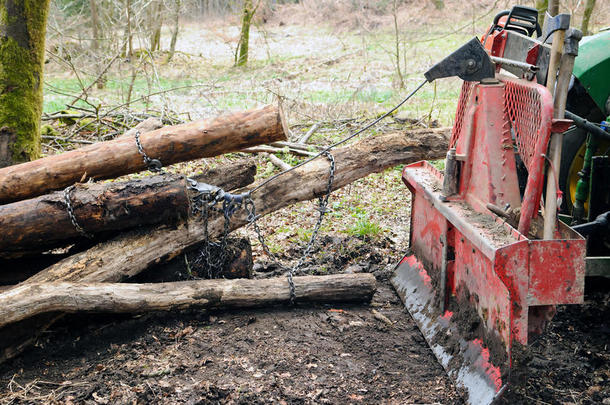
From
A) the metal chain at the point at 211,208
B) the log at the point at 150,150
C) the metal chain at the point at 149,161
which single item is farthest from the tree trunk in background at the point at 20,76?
the metal chain at the point at 211,208

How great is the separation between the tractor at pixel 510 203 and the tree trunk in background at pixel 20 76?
12.9 feet

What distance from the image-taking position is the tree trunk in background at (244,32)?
19.3 meters

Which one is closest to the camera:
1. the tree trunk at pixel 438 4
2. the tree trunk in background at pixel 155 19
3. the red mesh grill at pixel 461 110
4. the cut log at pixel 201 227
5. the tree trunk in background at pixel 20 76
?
the cut log at pixel 201 227

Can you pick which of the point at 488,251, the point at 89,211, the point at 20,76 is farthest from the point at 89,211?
the point at 488,251

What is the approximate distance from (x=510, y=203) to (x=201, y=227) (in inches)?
89.3

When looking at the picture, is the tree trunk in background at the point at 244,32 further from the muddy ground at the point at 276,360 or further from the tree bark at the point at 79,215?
the muddy ground at the point at 276,360

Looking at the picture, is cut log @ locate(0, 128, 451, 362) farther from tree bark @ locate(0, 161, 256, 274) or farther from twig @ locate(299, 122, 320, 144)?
twig @ locate(299, 122, 320, 144)

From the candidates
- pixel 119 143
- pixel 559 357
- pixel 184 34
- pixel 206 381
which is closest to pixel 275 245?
pixel 119 143

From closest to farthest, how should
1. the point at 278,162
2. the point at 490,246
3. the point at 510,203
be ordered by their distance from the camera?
the point at 490,246, the point at 510,203, the point at 278,162

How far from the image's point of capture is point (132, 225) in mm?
4094

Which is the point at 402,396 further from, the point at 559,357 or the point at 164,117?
the point at 164,117

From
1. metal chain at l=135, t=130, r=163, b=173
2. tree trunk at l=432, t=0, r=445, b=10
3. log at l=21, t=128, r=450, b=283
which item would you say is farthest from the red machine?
tree trunk at l=432, t=0, r=445, b=10

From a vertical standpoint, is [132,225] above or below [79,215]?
below

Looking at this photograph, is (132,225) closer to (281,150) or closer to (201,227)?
(201,227)
